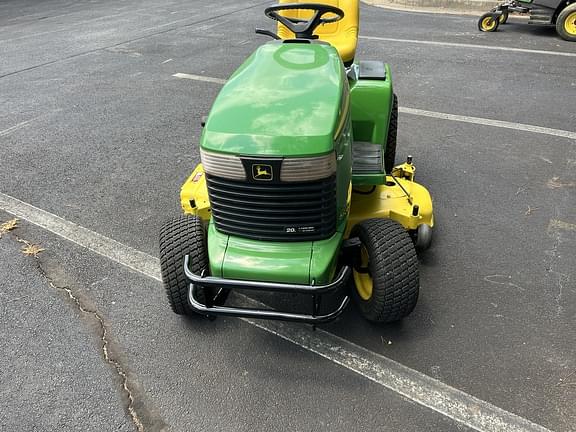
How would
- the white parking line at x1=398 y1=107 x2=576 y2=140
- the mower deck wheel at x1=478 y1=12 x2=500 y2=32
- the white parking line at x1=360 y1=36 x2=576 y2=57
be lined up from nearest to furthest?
1. the white parking line at x1=398 y1=107 x2=576 y2=140
2. the white parking line at x1=360 y1=36 x2=576 y2=57
3. the mower deck wheel at x1=478 y1=12 x2=500 y2=32

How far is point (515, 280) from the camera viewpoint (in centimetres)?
312

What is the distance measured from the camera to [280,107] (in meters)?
2.37

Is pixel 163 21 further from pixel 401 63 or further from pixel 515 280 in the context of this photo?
pixel 515 280

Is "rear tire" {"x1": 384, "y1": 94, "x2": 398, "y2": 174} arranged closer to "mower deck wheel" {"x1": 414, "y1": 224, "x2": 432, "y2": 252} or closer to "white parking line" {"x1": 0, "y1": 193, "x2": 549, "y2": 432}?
"mower deck wheel" {"x1": 414, "y1": 224, "x2": 432, "y2": 252}

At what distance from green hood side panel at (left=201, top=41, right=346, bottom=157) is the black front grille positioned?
182 millimetres

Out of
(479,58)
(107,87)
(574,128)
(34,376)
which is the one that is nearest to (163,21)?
(107,87)

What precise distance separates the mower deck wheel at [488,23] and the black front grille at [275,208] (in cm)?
886

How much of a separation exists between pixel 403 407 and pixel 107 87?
6.54m

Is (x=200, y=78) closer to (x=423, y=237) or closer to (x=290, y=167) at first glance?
(x=423, y=237)

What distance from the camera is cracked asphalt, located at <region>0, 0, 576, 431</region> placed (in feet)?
7.79

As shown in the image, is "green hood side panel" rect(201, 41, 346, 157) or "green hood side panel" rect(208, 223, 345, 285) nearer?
"green hood side panel" rect(201, 41, 346, 157)

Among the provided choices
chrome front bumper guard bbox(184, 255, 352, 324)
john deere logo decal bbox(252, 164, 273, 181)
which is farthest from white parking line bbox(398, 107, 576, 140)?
john deere logo decal bbox(252, 164, 273, 181)

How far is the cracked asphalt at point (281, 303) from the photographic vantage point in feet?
7.79

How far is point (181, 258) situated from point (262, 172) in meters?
0.74
